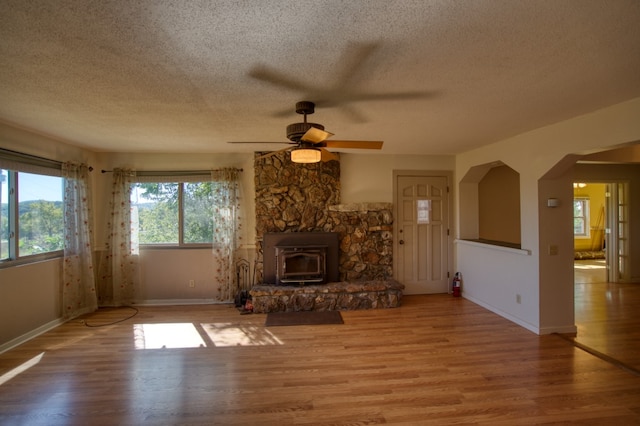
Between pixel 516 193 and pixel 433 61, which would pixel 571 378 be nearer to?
pixel 433 61

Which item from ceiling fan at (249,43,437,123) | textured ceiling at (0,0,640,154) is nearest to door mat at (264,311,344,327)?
textured ceiling at (0,0,640,154)

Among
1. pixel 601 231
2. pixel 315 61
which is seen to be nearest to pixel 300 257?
pixel 315 61

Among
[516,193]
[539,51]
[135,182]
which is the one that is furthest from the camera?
[516,193]

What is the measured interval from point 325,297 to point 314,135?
2.88m

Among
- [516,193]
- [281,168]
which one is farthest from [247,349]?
[516,193]

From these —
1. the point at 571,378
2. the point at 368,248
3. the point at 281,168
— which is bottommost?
the point at 571,378

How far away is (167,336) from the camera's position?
3664 millimetres

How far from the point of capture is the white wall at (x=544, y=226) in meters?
3.21

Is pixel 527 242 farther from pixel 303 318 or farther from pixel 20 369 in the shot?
pixel 20 369

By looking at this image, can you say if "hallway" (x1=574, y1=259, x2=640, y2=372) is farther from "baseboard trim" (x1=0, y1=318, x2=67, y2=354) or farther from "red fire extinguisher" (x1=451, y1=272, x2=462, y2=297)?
"baseboard trim" (x1=0, y1=318, x2=67, y2=354)

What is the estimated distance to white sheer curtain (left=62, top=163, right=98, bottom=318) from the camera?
13.8 feet

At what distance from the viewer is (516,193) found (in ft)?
18.9

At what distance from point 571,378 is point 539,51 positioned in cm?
272

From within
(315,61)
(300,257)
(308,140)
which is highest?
(315,61)
